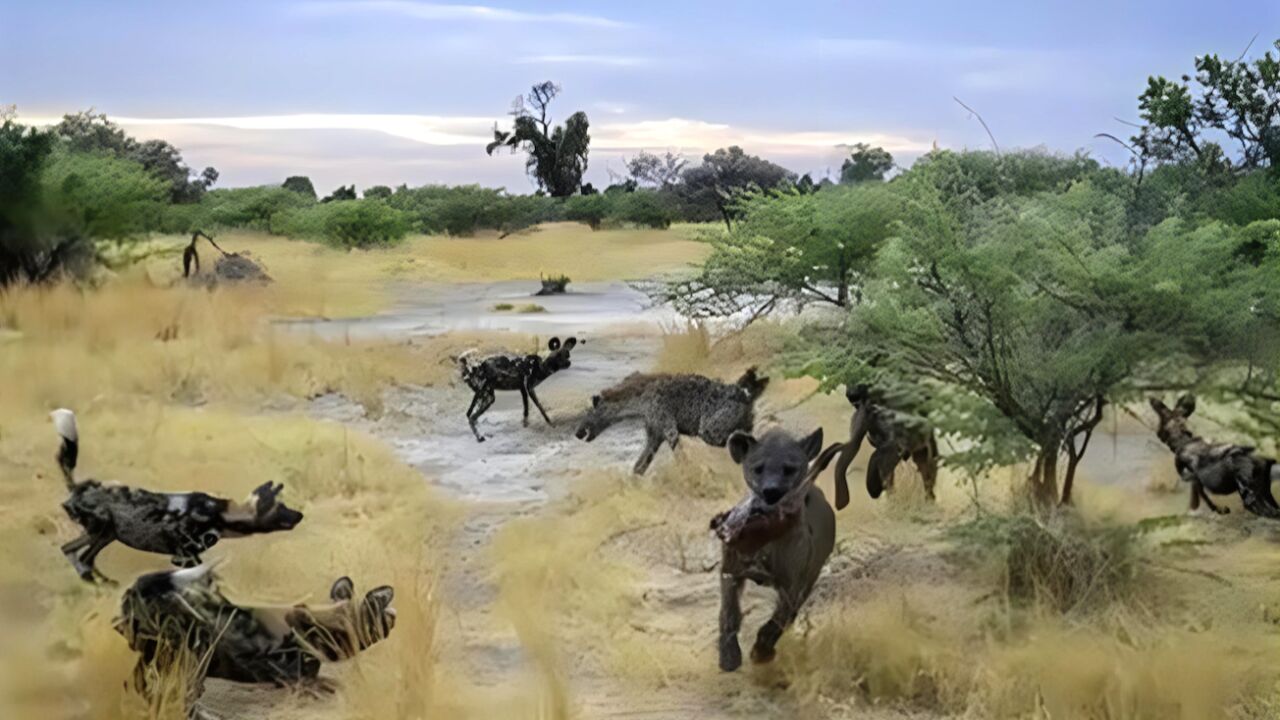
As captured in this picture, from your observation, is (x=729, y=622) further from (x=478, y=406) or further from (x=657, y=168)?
(x=657, y=168)

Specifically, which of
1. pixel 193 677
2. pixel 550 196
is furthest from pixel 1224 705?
Result: pixel 193 677

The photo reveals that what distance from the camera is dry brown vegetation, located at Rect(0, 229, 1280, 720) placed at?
2.53m

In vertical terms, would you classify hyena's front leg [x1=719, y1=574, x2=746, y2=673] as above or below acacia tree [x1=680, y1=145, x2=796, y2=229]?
below

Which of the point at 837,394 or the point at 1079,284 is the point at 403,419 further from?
the point at 1079,284

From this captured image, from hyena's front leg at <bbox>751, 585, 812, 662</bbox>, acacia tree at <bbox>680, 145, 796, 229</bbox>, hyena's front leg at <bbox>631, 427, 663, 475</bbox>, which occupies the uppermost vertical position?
acacia tree at <bbox>680, 145, 796, 229</bbox>

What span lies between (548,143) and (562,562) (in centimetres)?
94

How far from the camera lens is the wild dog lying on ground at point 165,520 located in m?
2.60

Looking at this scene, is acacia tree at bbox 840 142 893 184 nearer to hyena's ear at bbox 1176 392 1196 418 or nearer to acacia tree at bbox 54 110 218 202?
hyena's ear at bbox 1176 392 1196 418

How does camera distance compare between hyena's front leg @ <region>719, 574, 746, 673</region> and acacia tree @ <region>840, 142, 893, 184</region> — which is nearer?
hyena's front leg @ <region>719, 574, 746, 673</region>

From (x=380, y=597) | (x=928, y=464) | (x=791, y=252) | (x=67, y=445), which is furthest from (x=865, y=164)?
(x=67, y=445)

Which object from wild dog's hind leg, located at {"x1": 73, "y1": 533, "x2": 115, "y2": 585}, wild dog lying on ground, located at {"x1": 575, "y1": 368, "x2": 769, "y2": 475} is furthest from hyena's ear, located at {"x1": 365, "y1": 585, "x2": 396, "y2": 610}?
wild dog lying on ground, located at {"x1": 575, "y1": 368, "x2": 769, "y2": 475}

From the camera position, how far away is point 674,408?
325cm

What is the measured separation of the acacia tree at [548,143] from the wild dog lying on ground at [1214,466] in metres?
1.56

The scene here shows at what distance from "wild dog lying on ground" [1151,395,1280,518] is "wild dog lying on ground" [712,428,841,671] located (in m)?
1.11
